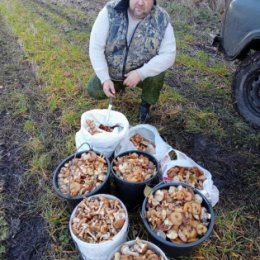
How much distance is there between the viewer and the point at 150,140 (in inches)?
120

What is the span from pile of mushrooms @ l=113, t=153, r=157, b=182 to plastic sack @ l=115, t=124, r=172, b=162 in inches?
7.9

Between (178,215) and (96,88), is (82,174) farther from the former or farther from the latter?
(96,88)

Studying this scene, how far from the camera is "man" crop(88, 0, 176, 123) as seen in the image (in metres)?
2.74

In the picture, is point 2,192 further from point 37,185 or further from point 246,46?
point 246,46

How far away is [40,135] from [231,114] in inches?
82.9

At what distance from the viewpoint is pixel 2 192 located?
2771mm

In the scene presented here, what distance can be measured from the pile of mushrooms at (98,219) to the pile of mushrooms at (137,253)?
0.12m

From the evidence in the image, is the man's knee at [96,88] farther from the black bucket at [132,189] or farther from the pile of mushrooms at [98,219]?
the pile of mushrooms at [98,219]

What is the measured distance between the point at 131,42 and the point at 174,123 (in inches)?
40.5

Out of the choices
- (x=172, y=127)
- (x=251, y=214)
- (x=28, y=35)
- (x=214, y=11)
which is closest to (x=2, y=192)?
(x=172, y=127)

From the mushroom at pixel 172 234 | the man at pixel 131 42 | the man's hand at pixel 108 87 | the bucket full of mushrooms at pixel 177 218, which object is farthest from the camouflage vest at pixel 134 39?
the mushroom at pixel 172 234

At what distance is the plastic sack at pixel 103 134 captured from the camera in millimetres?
2568

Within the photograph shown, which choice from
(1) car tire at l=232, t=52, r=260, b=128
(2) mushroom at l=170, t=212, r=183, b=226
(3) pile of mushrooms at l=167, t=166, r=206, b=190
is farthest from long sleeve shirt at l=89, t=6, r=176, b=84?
(2) mushroom at l=170, t=212, r=183, b=226

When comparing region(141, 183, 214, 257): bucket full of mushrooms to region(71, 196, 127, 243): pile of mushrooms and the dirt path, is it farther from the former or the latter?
the dirt path
